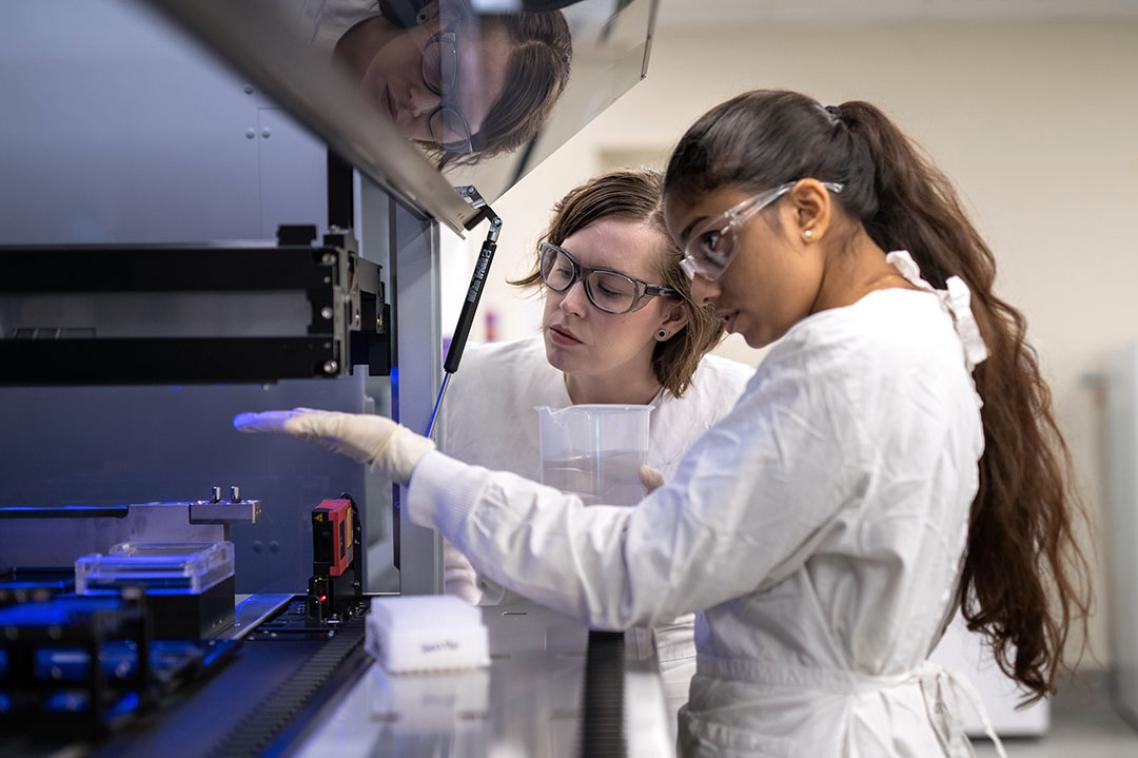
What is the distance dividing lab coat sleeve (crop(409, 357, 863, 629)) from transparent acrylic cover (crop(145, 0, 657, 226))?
0.42 meters

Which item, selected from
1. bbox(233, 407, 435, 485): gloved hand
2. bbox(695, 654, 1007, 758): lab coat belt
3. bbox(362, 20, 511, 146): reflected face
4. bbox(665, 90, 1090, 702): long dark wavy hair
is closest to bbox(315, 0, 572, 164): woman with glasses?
bbox(362, 20, 511, 146): reflected face

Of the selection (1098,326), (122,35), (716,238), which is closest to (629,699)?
(716,238)

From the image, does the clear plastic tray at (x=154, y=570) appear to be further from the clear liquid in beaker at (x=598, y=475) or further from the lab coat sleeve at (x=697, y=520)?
the clear liquid in beaker at (x=598, y=475)

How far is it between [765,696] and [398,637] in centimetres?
43

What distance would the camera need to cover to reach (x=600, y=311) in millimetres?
A: 1804

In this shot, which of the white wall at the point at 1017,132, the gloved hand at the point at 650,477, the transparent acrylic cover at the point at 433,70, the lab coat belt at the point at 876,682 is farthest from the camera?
the white wall at the point at 1017,132

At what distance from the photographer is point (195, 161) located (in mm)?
1439

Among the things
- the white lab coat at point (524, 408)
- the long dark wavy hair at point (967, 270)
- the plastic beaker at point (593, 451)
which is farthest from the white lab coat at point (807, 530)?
the white lab coat at point (524, 408)

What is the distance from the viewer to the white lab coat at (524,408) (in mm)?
1895

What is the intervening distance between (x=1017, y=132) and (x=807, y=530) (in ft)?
11.8

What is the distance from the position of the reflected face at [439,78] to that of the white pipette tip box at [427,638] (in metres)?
0.54

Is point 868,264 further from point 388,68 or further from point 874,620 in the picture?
point 388,68

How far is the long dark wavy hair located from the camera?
4.13 feet

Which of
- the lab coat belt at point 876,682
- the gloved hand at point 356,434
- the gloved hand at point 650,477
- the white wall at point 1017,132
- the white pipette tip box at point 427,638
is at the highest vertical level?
the white wall at point 1017,132
